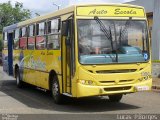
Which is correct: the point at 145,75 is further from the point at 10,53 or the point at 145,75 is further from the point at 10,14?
the point at 10,14

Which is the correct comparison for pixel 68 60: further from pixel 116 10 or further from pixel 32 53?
pixel 32 53

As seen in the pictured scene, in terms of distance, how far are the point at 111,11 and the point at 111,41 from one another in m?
0.89

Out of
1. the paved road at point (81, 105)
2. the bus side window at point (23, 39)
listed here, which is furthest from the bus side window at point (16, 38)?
the paved road at point (81, 105)

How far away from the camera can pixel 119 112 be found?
12445 mm

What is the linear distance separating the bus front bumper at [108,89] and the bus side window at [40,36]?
3854mm

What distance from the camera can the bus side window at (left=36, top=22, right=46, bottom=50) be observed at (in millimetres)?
16000

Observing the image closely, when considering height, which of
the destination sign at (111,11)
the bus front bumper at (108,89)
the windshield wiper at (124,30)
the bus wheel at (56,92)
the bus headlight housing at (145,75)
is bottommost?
the bus wheel at (56,92)

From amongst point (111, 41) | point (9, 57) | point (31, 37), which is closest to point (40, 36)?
point (31, 37)

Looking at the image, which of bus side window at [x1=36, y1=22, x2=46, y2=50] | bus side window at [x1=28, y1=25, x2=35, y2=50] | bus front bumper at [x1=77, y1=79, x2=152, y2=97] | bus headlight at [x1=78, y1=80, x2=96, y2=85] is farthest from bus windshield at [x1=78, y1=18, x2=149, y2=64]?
bus side window at [x1=28, y1=25, x2=35, y2=50]

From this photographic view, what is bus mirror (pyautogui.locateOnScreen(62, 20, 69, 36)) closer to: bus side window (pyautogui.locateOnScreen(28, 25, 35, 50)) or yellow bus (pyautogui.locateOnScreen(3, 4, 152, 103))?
yellow bus (pyautogui.locateOnScreen(3, 4, 152, 103))

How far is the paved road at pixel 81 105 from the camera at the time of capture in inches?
497

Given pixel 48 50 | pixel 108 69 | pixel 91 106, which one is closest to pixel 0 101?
pixel 48 50

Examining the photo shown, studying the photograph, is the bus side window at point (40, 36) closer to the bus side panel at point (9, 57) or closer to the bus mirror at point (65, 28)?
the bus mirror at point (65, 28)

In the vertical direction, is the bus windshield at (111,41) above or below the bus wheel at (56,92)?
above
